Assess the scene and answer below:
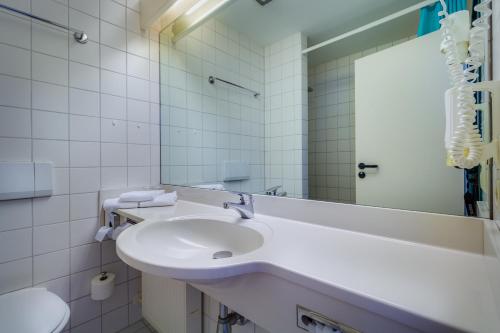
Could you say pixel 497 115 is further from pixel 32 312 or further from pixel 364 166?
pixel 32 312

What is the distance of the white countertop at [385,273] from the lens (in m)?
0.35

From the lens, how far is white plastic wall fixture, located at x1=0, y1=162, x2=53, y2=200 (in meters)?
1.01

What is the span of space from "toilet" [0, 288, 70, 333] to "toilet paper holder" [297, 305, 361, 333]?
0.94m

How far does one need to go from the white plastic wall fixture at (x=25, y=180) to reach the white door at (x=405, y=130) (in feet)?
4.81

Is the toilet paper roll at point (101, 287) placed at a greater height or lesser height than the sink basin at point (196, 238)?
lesser

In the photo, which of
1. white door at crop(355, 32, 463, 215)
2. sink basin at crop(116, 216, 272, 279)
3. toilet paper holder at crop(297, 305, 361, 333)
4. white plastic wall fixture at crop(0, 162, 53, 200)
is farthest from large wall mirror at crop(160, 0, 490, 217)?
white plastic wall fixture at crop(0, 162, 53, 200)

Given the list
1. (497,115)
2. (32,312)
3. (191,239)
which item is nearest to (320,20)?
(497,115)

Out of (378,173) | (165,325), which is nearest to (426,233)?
(378,173)

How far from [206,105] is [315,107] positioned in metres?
0.85

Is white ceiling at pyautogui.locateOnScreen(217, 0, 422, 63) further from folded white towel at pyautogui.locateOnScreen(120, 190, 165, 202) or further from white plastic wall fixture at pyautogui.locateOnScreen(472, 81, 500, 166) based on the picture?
folded white towel at pyautogui.locateOnScreen(120, 190, 165, 202)

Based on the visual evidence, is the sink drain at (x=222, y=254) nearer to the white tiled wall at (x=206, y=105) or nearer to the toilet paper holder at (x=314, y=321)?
the toilet paper holder at (x=314, y=321)

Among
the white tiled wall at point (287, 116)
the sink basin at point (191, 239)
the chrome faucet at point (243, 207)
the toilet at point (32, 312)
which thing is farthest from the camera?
the white tiled wall at point (287, 116)

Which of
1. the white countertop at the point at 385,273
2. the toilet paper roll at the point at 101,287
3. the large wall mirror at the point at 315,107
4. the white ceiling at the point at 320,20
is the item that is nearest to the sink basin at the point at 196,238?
the white countertop at the point at 385,273

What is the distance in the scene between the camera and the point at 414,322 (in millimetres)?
345
